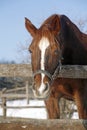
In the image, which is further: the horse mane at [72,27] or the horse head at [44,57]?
the horse mane at [72,27]

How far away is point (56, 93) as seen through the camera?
14.1 feet

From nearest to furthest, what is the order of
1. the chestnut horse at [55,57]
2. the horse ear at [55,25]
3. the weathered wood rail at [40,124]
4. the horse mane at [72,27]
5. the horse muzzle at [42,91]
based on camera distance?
the weathered wood rail at [40,124]
the horse muzzle at [42,91]
the chestnut horse at [55,57]
the horse ear at [55,25]
the horse mane at [72,27]

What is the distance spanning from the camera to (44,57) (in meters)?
3.21

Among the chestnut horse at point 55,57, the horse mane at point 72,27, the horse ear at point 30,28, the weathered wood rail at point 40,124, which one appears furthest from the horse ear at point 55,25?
the weathered wood rail at point 40,124

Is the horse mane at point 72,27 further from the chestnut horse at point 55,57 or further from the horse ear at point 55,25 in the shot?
the horse ear at point 55,25

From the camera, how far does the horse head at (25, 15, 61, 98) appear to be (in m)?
3.08

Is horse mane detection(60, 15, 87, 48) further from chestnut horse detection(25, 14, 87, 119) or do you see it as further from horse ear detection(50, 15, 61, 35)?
horse ear detection(50, 15, 61, 35)

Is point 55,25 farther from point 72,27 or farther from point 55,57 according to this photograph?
point 72,27

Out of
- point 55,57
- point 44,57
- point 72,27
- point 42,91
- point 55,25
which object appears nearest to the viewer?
point 42,91

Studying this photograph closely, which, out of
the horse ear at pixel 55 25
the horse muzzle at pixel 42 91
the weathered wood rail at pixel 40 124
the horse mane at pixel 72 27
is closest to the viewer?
the weathered wood rail at pixel 40 124

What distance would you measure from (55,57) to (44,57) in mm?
192

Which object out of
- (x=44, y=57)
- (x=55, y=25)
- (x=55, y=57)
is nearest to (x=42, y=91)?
(x=44, y=57)

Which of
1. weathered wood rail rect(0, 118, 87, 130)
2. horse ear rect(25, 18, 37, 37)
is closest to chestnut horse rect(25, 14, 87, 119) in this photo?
horse ear rect(25, 18, 37, 37)

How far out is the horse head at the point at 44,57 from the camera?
10.1 feet
